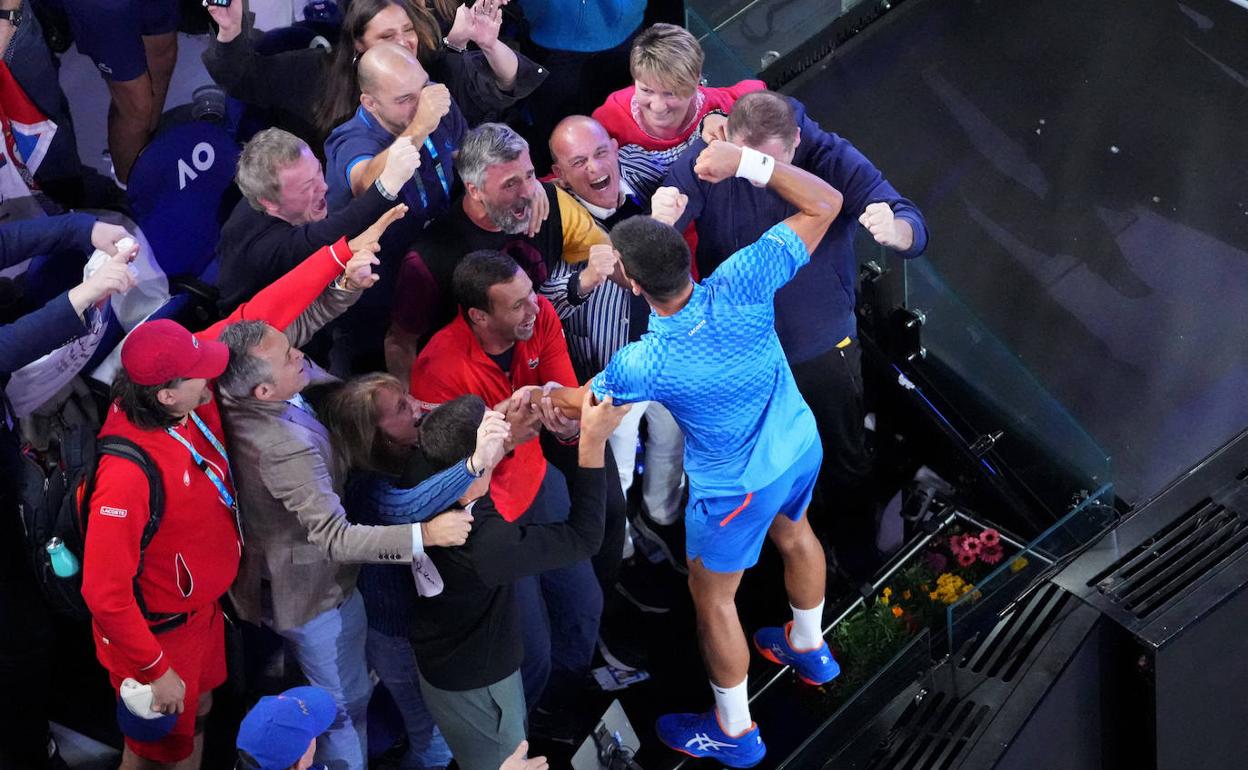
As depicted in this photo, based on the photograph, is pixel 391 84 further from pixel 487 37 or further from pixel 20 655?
pixel 20 655

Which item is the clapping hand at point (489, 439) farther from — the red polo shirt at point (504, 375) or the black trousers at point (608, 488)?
the black trousers at point (608, 488)

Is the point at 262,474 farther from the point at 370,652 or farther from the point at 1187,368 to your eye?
the point at 1187,368

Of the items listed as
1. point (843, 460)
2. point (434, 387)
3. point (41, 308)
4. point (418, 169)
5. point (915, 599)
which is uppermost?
point (418, 169)

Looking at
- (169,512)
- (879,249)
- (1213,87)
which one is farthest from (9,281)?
(1213,87)

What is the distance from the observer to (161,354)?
3361 millimetres

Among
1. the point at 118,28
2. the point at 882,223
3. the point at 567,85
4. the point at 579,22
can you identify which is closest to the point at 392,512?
the point at 882,223

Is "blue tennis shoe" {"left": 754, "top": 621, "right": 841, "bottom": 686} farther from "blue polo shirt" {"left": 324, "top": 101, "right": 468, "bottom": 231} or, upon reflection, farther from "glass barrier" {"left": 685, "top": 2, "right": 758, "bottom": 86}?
"glass barrier" {"left": 685, "top": 2, "right": 758, "bottom": 86}

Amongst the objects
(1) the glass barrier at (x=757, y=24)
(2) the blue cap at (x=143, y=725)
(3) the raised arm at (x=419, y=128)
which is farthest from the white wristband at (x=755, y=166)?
(2) the blue cap at (x=143, y=725)

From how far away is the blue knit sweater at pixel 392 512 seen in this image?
A: 3.60 m

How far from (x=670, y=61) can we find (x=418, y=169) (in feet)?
2.73

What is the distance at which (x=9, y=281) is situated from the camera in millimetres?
3764

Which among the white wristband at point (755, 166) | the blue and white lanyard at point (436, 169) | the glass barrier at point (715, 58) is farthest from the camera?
the glass barrier at point (715, 58)

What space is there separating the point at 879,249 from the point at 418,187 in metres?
1.53

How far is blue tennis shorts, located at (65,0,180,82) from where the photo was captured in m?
4.21
